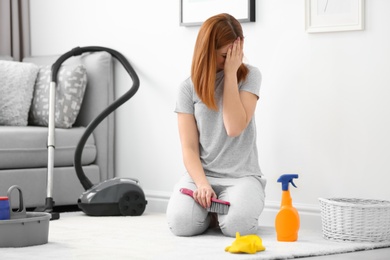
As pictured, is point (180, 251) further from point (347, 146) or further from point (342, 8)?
point (342, 8)

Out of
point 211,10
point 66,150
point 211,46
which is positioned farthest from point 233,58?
point 66,150

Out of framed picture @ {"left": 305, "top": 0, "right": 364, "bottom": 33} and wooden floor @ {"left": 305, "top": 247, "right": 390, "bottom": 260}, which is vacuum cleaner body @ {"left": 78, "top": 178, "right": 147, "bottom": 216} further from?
wooden floor @ {"left": 305, "top": 247, "right": 390, "bottom": 260}

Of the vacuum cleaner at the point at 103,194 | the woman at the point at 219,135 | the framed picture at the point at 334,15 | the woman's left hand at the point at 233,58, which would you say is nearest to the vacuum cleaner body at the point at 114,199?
the vacuum cleaner at the point at 103,194

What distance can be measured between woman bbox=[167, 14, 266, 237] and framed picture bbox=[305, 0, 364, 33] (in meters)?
0.35

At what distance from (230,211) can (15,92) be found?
164cm

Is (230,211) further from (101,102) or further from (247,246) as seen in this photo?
(101,102)

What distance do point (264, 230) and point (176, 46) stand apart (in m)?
1.14

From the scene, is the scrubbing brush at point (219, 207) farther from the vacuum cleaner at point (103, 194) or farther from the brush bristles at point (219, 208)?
the vacuum cleaner at point (103, 194)

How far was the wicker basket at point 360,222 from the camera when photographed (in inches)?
116

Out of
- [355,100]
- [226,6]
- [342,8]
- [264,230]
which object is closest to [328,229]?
[264,230]

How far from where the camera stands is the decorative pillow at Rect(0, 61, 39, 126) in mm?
4180

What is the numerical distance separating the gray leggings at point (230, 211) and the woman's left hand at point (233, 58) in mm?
430

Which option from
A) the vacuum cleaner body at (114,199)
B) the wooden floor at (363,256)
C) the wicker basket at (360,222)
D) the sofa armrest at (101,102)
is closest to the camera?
the wooden floor at (363,256)

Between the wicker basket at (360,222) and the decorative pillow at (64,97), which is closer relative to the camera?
the wicker basket at (360,222)
